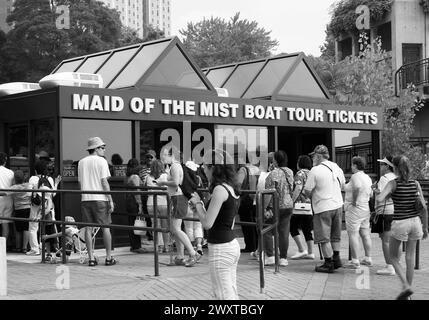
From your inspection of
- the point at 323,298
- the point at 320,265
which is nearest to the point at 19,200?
the point at 320,265

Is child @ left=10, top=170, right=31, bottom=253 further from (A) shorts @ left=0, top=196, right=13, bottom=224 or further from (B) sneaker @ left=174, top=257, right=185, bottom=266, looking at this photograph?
(B) sneaker @ left=174, top=257, right=185, bottom=266

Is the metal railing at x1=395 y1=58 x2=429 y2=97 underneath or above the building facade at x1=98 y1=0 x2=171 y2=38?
underneath

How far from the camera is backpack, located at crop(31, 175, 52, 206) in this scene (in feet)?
36.9

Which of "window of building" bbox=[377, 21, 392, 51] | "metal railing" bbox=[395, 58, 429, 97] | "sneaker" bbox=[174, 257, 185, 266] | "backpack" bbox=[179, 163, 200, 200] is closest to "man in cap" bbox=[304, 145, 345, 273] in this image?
"backpack" bbox=[179, 163, 200, 200]

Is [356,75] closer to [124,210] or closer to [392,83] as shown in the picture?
[392,83]

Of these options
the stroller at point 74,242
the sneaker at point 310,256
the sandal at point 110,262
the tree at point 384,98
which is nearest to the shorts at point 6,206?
the stroller at point 74,242

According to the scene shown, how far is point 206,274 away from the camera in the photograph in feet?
30.2

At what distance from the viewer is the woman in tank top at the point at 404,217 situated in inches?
300

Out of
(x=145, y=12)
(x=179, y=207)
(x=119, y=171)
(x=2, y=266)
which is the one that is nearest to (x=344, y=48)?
(x=119, y=171)

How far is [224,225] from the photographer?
5.76m

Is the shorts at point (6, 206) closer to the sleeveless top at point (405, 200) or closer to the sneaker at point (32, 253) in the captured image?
the sneaker at point (32, 253)

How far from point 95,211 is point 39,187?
1.84m

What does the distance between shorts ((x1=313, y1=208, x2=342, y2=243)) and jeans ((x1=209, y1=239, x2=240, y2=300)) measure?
12.9 feet

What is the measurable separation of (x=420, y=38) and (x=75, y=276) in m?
29.2
